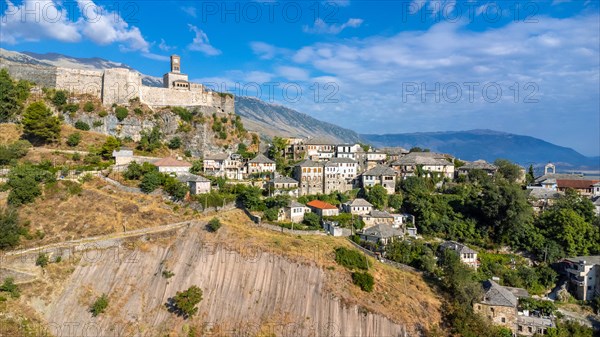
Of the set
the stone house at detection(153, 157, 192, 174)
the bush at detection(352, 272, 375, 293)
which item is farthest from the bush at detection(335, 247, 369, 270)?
the stone house at detection(153, 157, 192, 174)

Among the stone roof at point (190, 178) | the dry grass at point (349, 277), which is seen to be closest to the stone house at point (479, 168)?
the dry grass at point (349, 277)

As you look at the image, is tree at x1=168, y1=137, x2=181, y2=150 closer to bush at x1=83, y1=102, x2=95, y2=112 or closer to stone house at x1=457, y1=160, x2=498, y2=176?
bush at x1=83, y1=102, x2=95, y2=112

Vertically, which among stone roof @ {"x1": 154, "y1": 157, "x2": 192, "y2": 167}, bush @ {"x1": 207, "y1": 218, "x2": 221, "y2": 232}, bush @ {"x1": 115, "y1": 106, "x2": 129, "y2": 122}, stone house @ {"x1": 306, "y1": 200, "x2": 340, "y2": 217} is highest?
bush @ {"x1": 115, "y1": 106, "x2": 129, "y2": 122}

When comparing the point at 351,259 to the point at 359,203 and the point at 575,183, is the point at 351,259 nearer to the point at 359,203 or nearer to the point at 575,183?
the point at 359,203

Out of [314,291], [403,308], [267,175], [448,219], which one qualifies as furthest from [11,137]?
[448,219]

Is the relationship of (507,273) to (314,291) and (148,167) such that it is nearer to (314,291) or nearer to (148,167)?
(314,291)

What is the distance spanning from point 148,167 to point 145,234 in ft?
36.8

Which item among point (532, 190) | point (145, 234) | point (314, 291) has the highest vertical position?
point (532, 190)

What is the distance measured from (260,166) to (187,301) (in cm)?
2595

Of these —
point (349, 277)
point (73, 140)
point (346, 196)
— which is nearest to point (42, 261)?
point (73, 140)

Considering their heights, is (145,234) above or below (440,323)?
above

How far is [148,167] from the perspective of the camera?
48.1 metres

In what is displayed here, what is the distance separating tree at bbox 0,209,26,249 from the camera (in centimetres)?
3609

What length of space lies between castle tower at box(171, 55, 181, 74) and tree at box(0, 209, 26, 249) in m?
36.2
